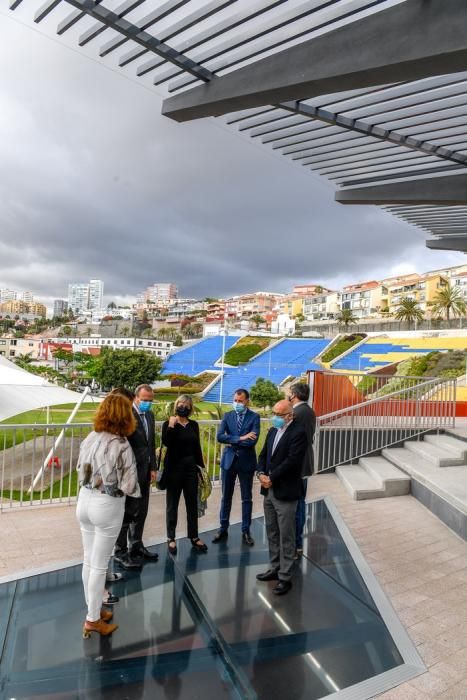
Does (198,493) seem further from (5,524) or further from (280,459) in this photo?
(5,524)

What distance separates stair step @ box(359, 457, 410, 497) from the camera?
6.66 metres

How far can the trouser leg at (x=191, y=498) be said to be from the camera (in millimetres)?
4368

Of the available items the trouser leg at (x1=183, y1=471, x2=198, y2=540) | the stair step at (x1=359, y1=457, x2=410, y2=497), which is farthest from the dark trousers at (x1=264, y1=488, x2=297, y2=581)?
the stair step at (x1=359, y1=457, x2=410, y2=497)

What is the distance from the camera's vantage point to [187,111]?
12.8 ft

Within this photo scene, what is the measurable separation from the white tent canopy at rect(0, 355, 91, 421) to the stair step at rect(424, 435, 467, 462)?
7606 millimetres

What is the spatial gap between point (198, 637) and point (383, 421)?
590cm

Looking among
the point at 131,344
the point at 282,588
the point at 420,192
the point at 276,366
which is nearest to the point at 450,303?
the point at 276,366

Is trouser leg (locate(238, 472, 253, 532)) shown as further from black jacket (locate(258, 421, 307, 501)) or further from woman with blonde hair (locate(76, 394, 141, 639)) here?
woman with blonde hair (locate(76, 394, 141, 639))

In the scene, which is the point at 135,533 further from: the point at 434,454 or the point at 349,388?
the point at 434,454

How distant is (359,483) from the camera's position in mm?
6820

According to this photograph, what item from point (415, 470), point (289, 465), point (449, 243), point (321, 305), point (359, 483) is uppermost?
point (321, 305)

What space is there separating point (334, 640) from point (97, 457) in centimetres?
200

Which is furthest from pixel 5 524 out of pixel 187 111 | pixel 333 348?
pixel 333 348

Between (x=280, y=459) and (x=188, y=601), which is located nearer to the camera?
(x=188, y=601)
